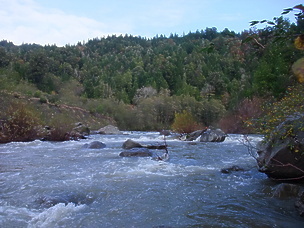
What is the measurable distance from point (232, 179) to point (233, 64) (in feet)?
328

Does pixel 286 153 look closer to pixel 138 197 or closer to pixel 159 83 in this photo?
pixel 138 197

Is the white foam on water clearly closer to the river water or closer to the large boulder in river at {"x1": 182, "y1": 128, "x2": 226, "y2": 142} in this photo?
the river water

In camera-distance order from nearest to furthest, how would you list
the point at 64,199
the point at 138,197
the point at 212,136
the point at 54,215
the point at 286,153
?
the point at 54,215
the point at 64,199
the point at 138,197
the point at 286,153
the point at 212,136

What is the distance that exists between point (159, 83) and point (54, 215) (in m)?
88.2

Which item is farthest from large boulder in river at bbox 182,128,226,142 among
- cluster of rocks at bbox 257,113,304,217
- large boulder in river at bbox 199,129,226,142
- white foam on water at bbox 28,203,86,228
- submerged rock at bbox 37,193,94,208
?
white foam on water at bbox 28,203,86,228

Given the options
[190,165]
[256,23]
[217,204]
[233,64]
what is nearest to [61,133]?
[190,165]

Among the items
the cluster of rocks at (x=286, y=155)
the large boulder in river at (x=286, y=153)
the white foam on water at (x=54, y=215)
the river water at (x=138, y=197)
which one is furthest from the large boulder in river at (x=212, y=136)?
the white foam on water at (x=54, y=215)

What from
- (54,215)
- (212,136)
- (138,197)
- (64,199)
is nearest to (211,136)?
(212,136)

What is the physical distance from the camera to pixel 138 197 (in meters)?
7.91

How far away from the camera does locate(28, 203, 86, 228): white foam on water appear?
5.90m

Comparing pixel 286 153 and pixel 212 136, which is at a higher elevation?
pixel 286 153

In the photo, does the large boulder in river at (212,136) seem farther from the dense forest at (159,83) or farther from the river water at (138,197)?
the river water at (138,197)

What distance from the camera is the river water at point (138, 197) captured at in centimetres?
620

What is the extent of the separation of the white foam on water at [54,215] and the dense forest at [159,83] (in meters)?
4.58
